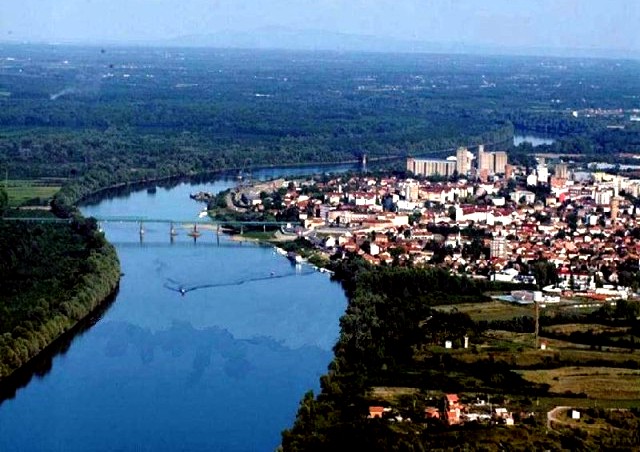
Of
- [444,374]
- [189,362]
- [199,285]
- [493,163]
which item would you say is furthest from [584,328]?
[493,163]

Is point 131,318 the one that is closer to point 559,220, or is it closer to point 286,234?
point 286,234

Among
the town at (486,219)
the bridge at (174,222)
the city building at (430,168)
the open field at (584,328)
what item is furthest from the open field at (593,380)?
the city building at (430,168)

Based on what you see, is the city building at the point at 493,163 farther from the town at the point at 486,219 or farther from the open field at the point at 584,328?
the open field at the point at 584,328

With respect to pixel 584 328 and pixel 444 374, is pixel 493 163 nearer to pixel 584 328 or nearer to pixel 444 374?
pixel 584 328

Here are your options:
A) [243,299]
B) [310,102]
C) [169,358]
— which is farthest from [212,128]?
[169,358]

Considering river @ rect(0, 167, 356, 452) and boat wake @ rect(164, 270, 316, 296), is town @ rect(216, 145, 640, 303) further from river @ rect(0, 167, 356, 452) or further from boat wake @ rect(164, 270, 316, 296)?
river @ rect(0, 167, 356, 452)

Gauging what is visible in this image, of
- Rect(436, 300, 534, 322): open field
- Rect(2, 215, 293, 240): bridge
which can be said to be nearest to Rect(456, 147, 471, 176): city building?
Rect(2, 215, 293, 240): bridge

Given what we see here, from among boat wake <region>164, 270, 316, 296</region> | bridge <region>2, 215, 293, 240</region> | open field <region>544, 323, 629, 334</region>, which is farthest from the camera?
bridge <region>2, 215, 293, 240</region>
